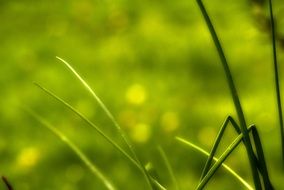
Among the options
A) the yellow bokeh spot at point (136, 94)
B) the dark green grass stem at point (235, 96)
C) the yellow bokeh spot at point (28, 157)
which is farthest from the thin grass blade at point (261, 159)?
the yellow bokeh spot at point (136, 94)

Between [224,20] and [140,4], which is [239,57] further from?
[140,4]

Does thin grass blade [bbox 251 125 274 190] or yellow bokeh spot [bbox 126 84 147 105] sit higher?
yellow bokeh spot [bbox 126 84 147 105]

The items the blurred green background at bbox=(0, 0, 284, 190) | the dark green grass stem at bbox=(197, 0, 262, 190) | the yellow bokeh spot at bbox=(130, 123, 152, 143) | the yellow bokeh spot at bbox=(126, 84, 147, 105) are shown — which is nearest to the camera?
the dark green grass stem at bbox=(197, 0, 262, 190)

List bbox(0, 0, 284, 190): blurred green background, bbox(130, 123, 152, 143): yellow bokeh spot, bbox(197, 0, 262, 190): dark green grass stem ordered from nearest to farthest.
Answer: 1. bbox(197, 0, 262, 190): dark green grass stem
2. bbox(0, 0, 284, 190): blurred green background
3. bbox(130, 123, 152, 143): yellow bokeh spot

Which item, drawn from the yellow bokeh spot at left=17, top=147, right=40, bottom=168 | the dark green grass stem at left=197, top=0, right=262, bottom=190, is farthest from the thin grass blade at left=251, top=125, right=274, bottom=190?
the yellow bokeh spot at left=17, top=147, right=40, bottom=168

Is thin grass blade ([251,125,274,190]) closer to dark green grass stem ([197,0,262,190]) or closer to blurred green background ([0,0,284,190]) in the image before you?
dark green grass stem ([197,0,262,190])

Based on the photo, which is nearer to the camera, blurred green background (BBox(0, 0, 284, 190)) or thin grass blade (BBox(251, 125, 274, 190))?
Answer: thin grass blade (BBox(251, 125, 274, 190))

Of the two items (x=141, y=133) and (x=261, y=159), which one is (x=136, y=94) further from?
(x=261, y=159)

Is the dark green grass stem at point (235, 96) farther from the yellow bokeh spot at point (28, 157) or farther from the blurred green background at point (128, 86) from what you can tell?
the yellow bokeh spot at point (28, 157)
